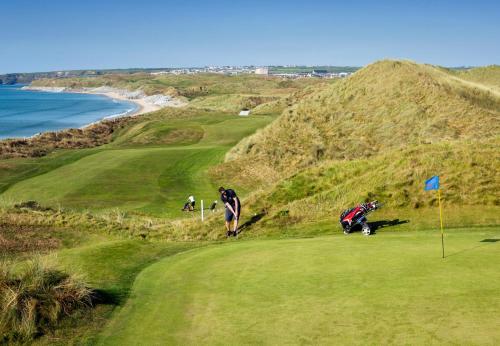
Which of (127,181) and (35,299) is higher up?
(35,299)

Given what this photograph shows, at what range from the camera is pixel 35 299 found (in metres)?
9.02

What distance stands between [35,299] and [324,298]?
531cm

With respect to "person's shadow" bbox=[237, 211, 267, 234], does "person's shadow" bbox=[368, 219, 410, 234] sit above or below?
above

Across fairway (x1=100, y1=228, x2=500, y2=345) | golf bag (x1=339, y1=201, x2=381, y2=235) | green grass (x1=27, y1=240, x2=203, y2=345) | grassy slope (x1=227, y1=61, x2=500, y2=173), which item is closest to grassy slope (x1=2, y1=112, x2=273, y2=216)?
grassy slope (x1=227, y1=61, x2=500, y2=173)

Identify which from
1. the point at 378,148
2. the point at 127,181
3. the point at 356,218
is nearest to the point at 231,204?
the point at 356,218

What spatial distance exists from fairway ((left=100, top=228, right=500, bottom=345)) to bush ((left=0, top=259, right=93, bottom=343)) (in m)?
1.01

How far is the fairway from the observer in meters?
7.69

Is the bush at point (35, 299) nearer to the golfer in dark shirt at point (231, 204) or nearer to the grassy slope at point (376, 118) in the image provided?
the golfer in dark shirt at point (231, 204)

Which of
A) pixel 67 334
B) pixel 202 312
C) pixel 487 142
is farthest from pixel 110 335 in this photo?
pixel 487 142

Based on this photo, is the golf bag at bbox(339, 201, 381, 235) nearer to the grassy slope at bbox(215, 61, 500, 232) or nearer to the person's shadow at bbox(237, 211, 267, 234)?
the grassy slope at bbox(215, 61, 500, 232)

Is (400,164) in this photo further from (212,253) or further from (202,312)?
(202,312)

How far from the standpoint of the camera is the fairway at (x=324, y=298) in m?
7.69

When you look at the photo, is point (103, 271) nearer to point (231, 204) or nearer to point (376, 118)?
point (231, 204)

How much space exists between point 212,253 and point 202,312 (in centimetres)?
476
